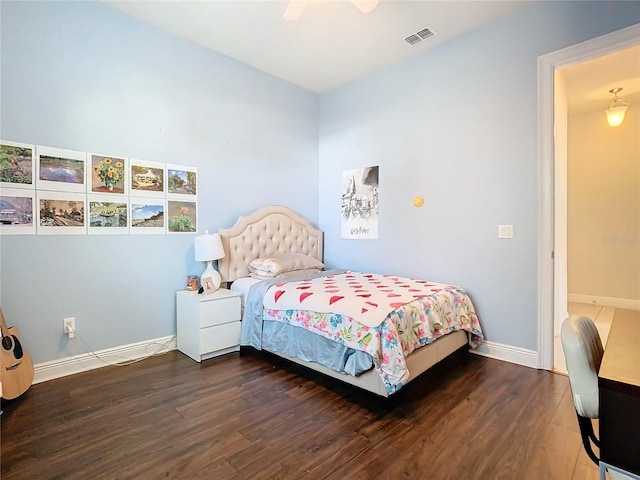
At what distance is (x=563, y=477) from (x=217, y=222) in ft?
10.8

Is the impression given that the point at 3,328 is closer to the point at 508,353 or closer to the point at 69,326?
the point at 69,326

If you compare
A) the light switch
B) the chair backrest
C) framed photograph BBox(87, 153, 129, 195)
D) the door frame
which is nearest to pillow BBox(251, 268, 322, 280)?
framed photograph BBox(87, 153, 129, 195)

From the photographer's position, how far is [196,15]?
2818 mm

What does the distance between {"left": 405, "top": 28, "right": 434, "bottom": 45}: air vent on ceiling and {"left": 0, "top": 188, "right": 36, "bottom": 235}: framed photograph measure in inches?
138

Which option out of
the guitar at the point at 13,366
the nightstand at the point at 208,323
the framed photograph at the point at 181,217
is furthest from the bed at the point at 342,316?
the guitar at the point at 13,366

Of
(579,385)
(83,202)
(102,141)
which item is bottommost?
(579,385)

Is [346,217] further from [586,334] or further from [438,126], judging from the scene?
[586,334]

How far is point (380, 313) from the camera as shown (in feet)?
6.81

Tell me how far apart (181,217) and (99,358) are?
1.40 meters

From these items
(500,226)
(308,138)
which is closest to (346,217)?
(308,138)

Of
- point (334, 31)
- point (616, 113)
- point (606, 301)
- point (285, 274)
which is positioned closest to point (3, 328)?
point (285, 274)

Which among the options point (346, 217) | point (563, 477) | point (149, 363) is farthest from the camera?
point (346, 217)

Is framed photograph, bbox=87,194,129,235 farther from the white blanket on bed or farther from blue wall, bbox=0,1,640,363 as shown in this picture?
the white blanket on bed

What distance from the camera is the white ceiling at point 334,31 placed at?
270 centimetres
